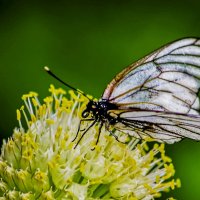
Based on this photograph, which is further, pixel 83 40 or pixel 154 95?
pixel 83 40

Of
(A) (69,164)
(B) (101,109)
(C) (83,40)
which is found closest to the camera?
(A) (69,164)

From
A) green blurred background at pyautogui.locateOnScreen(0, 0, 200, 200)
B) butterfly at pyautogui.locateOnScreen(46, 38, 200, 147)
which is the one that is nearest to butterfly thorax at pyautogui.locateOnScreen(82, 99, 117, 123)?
butterfly at pyautogui.locateOnScreen(46, 38, 200, 147)

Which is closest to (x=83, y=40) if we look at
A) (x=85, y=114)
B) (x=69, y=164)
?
(x=85, y=114)

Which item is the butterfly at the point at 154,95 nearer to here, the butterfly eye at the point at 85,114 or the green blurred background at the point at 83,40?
the butterfly eye at the point at 85,114

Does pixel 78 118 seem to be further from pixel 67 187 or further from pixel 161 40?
pixel 161 40

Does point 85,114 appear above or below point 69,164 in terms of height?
above

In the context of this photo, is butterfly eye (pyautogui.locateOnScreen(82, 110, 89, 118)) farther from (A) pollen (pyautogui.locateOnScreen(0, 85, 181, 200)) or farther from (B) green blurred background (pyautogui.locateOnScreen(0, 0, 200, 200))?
(B) green blurred background (pyautogui.locateOnScreen(0, 0, 200, 200))

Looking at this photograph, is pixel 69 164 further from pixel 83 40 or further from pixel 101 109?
pixel 83 40

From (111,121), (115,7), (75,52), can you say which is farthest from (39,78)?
(111,121)
